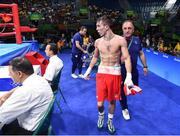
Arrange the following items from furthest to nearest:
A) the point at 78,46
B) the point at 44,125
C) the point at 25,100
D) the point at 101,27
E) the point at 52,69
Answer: the point at 78,46 < the point at 52,69 < the point at 101,27 < the point at 44,125 < the point at 25,100

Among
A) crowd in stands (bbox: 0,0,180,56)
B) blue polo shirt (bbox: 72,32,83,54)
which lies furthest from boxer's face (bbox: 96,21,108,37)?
crowd in stands (bbox: 0,0,180,56)

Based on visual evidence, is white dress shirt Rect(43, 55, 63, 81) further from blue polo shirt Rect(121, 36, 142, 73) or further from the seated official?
the seated official

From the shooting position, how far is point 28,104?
78.2 inches

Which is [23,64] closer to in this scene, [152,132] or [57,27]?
[152,132]

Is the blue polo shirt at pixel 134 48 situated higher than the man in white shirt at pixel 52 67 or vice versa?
the blue polo shirt at pixel 134 48

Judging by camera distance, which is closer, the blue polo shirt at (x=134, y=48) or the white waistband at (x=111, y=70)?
the white waistband at (x=111, y=70)

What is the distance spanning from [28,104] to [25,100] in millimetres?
47

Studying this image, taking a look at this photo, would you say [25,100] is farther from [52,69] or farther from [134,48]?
[134,48]

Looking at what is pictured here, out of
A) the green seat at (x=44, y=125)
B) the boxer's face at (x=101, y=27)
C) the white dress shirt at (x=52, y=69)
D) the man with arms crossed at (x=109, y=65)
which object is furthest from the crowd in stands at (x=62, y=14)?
the green seat at (x=44, y=125)

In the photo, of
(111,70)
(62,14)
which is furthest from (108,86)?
(62,14)

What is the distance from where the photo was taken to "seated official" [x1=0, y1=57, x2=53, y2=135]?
1.95m

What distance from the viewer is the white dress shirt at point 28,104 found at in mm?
1943

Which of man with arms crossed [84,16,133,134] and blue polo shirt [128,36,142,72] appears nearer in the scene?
man with arms crossed [84,16,133,134]

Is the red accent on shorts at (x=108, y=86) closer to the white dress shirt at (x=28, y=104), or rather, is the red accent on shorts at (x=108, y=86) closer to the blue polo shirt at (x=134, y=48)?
the blue polo shirt at (x=134, y=48)
